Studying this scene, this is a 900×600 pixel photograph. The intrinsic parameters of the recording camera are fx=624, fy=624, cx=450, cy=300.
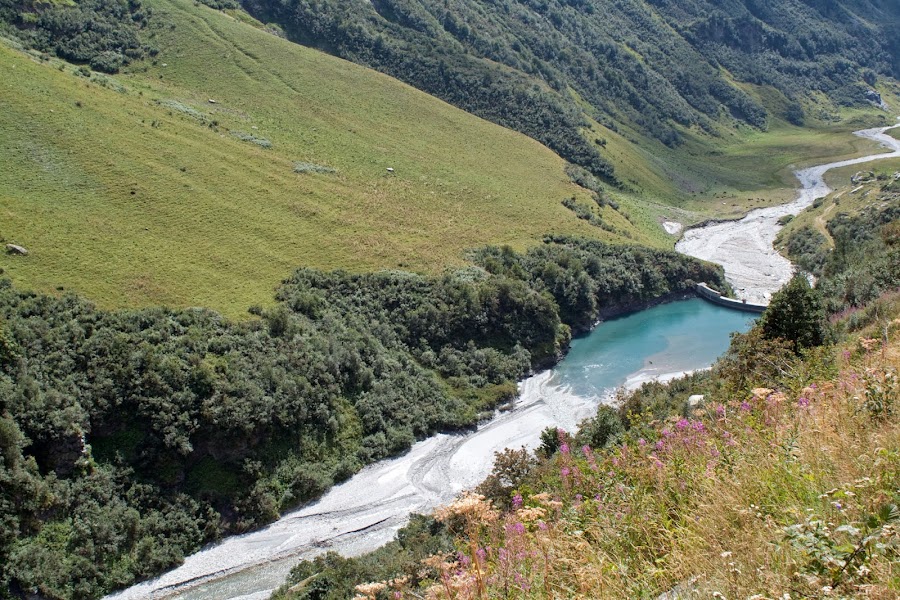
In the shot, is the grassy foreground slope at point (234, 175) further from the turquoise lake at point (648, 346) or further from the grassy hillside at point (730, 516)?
the grassy hillside at point (730, 516)

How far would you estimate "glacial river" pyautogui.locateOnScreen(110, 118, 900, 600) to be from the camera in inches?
1635

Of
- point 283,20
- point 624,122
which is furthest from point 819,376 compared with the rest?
point 624,122

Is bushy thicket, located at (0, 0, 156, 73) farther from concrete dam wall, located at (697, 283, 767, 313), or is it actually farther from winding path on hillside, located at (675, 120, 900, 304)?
winding path on hillside, located at (675, 120, 900, 304)

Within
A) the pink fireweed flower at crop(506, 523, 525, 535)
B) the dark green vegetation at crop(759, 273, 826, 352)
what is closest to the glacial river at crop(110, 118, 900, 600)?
the dark green vegetation at crop(759, 273, 826, 352)

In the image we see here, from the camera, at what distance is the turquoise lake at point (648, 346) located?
225ft

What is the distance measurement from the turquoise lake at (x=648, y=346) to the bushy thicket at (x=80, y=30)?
87632 millimetres

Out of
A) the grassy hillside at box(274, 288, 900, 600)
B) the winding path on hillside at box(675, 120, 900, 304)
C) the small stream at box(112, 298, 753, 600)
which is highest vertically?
the winding path on hillside at box(675, 120, 900, 304)

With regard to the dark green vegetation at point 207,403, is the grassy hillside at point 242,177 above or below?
above

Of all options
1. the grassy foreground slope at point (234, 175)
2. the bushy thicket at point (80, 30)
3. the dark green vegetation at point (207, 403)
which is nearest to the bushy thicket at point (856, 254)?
the dark green vegetation at point (207, 403)

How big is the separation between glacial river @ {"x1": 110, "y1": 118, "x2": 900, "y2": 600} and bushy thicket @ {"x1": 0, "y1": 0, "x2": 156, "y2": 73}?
3415 inches

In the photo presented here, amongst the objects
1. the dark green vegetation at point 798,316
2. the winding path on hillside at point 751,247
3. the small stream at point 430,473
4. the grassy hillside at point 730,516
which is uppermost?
the winding path on hillside at point 751,247

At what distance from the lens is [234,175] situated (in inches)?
3157

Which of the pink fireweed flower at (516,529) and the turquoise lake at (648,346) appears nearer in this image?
the pink fireweed flower at (516,529)

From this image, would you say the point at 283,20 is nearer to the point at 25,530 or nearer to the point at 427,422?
the point at 427,422
